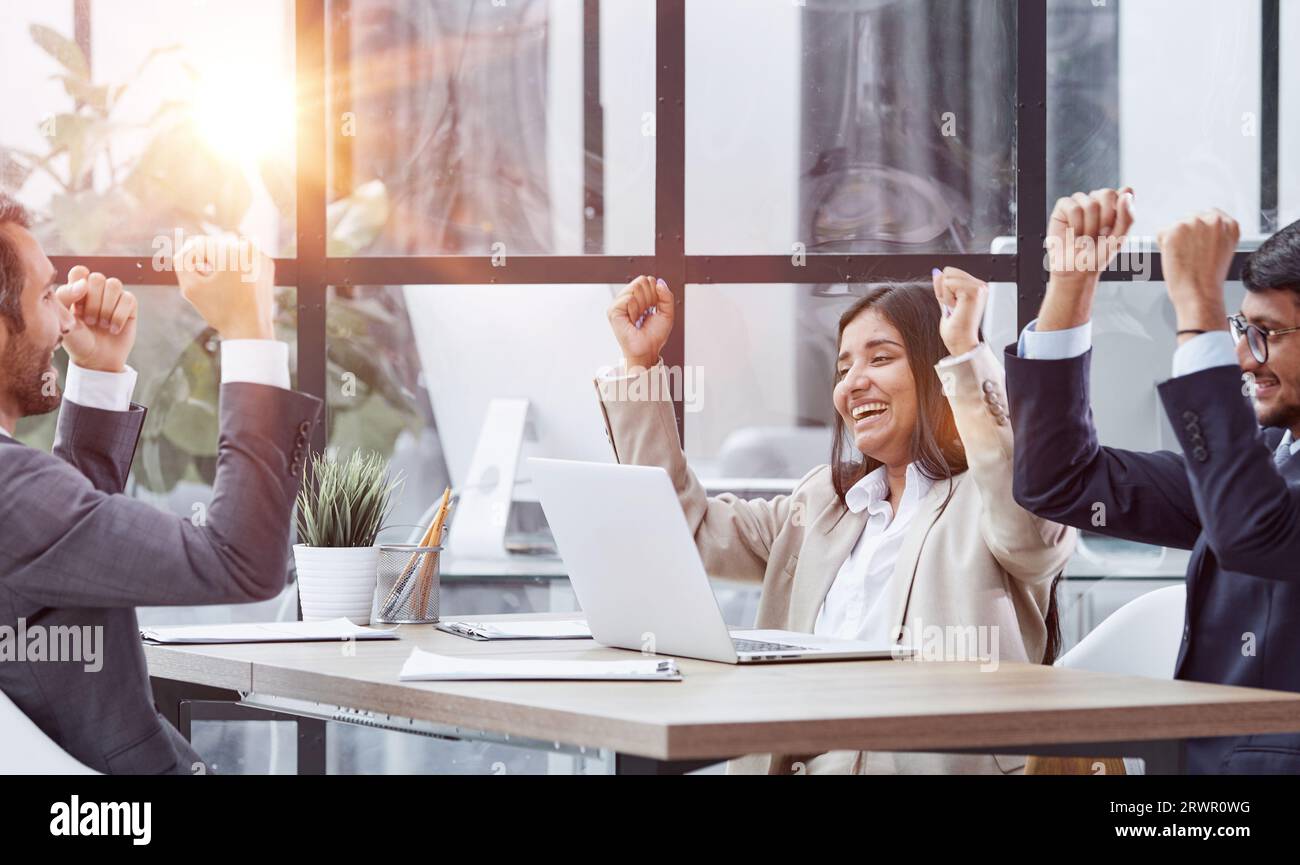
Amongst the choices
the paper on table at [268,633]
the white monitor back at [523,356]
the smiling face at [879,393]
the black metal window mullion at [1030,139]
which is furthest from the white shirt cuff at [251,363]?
the black metal window mullion at [1030,139]

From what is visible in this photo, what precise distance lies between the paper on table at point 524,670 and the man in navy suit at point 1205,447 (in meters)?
0.68

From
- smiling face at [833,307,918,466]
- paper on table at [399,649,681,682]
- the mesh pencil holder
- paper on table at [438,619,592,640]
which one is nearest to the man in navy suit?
smiling face at [833,307,918,466]

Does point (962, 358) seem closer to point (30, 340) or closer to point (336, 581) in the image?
point (336, 581)

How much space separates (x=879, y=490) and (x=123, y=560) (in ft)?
4.86

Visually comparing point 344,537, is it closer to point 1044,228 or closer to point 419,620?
point 419,620

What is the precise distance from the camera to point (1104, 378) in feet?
11.9

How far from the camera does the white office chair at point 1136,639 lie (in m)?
2.43

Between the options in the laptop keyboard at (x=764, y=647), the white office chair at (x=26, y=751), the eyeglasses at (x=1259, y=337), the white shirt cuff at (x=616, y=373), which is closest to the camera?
the white office chair at (x=26, y=751)

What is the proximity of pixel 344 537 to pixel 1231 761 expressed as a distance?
1614 millimetres

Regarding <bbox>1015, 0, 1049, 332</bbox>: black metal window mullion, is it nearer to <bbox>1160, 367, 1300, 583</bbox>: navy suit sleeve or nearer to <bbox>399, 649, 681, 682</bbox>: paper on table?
<bbox>1160, 367, 1300, 583</bbox>: navy suit sleeve

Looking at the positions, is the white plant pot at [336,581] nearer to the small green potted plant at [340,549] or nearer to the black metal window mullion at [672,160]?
the small green potted plant at [340,549]

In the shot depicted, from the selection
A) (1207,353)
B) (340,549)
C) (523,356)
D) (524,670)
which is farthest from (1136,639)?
(523,356)

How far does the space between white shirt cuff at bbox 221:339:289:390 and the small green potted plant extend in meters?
0.87
